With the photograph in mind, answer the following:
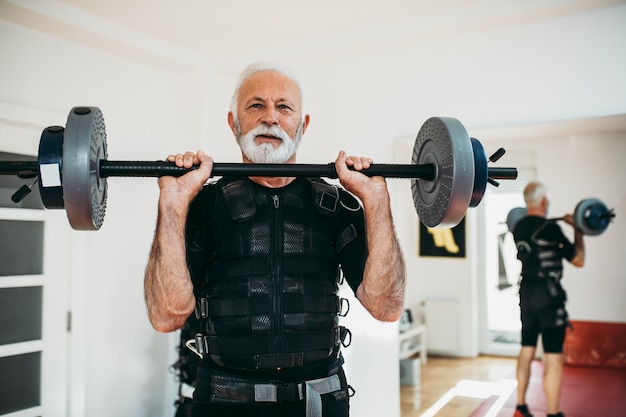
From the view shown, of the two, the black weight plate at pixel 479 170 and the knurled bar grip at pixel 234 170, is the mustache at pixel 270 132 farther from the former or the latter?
the black weight plate at pixel 479 170

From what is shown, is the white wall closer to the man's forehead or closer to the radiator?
the radiator

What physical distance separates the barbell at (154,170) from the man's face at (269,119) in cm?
26

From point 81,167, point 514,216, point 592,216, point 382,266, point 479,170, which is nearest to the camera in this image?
point 81,167

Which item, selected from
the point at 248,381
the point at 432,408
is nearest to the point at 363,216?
the point at 248,381

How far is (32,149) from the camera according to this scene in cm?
267

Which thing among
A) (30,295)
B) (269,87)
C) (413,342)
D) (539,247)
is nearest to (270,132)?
(269,87)

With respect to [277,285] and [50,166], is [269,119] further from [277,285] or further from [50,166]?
[50,166]

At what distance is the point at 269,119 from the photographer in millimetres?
1537

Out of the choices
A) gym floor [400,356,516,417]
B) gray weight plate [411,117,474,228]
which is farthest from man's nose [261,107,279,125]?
gym floor [400,356,516,417]

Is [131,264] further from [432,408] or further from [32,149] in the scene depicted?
[432,408]

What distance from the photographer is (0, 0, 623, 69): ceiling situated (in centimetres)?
249

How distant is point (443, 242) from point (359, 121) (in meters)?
0.88

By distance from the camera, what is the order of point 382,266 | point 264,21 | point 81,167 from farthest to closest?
point 264,21, point 382,266, point 81,167

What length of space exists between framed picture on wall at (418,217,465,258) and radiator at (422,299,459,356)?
0.23 metres
